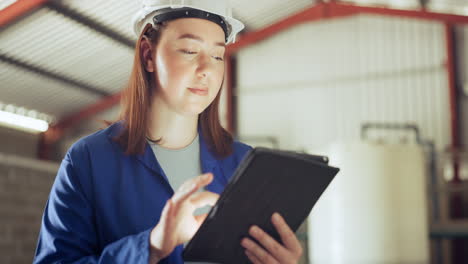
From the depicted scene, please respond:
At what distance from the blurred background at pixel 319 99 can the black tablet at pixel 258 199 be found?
190 inches

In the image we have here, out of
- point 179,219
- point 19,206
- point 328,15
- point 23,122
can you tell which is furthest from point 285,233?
point 23,122

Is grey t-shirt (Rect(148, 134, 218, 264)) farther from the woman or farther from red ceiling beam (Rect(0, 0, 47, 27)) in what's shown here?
red ceiling beam (Rect(0, 0, 47, 27))

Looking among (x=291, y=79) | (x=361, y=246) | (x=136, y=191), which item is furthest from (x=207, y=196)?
(x=291, y=79)

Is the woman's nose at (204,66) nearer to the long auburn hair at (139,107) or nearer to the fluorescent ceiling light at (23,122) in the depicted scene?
the long auburn hair at (139,107)

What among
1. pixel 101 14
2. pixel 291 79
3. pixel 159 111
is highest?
pixel 101 14

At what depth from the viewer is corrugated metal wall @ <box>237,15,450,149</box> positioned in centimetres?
901

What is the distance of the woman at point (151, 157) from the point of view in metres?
1.22

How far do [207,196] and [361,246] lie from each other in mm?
5087

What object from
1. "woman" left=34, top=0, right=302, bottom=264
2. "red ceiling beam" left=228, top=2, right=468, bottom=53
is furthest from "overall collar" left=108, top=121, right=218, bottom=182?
"red ceiling beam" left=228, top=2, right=468, bottom=53

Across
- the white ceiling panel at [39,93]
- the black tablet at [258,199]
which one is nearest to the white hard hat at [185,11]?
the black tablet at [258,199]

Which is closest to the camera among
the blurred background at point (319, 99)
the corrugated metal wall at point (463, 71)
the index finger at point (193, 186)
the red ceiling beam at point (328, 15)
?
the index finger at point (193, 186)

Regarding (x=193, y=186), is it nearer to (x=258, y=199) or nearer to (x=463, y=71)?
(x=258, y=199)

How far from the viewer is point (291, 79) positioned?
10.1 m

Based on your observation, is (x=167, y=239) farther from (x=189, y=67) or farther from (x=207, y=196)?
(x=189, y=67)
